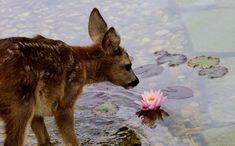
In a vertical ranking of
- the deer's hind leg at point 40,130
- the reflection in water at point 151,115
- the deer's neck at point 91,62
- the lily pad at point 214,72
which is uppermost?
the deer's neck at point 91,62

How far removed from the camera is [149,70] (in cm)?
758

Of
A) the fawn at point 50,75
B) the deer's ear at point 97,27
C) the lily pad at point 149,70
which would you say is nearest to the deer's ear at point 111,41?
the fawn at point 50,75

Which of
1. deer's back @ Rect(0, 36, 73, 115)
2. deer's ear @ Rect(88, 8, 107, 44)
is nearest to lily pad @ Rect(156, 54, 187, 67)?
deer's ear @ Rect(88, 8, 107, 44)

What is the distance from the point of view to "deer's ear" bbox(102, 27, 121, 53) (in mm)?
6082

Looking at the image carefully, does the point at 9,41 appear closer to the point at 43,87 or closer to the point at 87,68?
the point at 43,87

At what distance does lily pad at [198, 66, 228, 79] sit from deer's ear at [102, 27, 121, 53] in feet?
4.84

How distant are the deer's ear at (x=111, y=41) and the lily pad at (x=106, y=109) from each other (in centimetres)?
79

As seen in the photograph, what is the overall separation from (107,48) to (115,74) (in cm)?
33

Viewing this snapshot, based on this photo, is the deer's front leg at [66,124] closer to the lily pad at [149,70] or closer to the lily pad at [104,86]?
the lily pad at [104,86]

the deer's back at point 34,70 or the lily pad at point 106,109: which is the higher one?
the deer's back at point 34,70

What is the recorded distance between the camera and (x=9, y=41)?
5.49 m

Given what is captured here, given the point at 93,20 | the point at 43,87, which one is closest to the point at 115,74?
the point at 93,20

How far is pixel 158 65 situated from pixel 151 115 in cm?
111

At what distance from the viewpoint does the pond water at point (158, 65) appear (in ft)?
21.0
